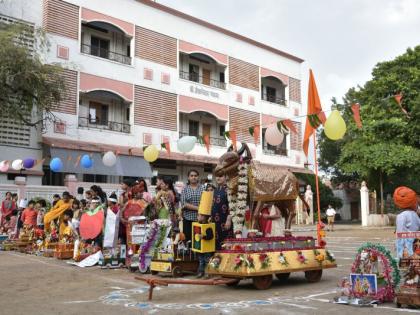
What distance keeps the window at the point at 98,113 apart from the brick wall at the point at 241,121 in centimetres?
812

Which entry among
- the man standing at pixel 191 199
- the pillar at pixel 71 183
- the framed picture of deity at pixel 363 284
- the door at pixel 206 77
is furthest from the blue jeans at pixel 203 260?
the door at pixel 206 77

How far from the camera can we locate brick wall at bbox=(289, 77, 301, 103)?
118 feet

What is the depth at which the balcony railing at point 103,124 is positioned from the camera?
25.6m

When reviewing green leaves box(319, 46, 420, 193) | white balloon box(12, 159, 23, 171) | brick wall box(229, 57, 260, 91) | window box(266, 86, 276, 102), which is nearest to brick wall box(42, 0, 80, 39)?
white balloon box(12, 159, 23, 171)

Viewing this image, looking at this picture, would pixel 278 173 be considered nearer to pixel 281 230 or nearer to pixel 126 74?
pixel 281 230

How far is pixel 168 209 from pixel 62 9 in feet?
58.7

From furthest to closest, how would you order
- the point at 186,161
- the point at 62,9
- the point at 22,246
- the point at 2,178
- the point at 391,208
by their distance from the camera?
the point at 391,208
the point at 186,161
the point at 62,9
the point at 2,178
the point at 22,246

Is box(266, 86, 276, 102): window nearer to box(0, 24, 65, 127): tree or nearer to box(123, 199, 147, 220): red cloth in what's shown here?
box(0, 24, 65, 127): tree

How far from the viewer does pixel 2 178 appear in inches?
861

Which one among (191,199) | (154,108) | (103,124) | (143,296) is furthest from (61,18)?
(143,296)

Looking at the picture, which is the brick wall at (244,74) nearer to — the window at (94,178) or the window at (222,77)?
the window at (222,77)

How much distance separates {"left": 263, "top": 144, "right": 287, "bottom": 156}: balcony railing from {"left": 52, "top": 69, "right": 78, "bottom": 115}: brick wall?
1382cm

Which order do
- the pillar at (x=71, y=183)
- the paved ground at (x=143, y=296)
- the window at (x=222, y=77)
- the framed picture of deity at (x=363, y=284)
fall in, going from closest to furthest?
the paved ground at (x=143, y=296)
the framed picture of deity at (x=363, y=284)
the pillar at (x=71, y=183)
the window at (x=222, y=77)

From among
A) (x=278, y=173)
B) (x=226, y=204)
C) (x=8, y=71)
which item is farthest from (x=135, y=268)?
(x=8, y=71)
